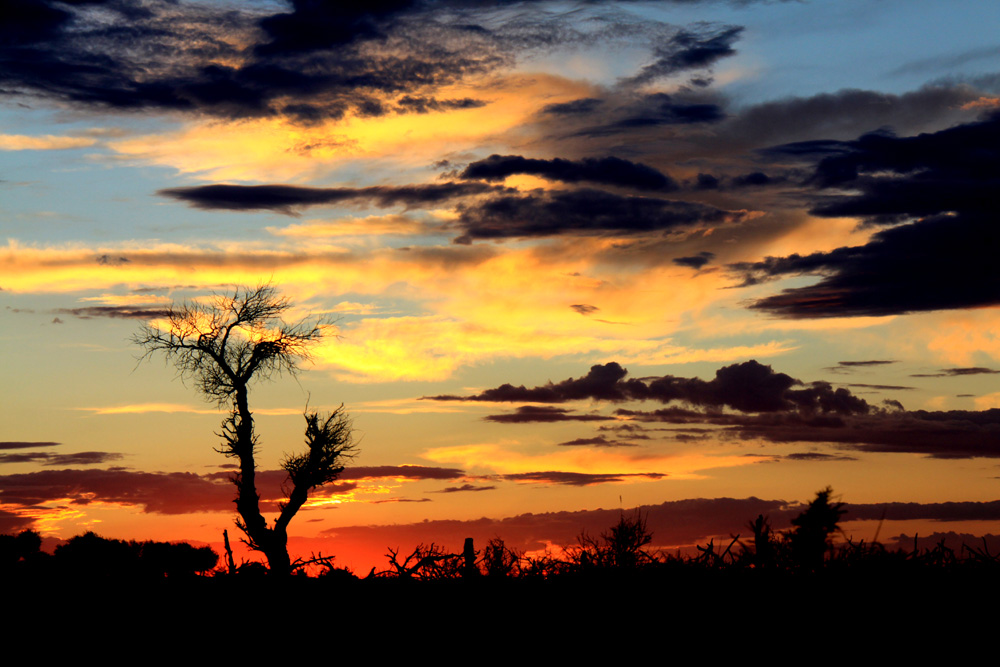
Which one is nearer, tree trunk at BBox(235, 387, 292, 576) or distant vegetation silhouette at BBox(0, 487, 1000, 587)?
distant vegetation silhouette at BBox(0, 487, 1000, 587)

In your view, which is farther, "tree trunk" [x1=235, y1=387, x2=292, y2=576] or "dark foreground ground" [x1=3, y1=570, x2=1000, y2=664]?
"tree trunk" [x1=235, y1=387, x2=292, y2=576]

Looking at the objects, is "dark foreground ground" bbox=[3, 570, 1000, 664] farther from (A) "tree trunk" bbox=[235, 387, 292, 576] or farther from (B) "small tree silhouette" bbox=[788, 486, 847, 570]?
(A) "tree trunk" bbox=[235, 387, 292, 576]

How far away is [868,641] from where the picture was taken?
4766 millimetres

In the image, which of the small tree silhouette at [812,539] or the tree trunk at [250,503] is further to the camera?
the tree trunk at [250,503]

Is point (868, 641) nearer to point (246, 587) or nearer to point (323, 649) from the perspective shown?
point (323, 649)

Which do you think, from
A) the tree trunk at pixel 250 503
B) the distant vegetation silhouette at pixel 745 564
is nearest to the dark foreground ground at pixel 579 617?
the distant vegetation silhouette at pixel 745 564

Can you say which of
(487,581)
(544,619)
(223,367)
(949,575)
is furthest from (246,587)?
(223,367)

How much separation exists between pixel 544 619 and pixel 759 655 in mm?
1320

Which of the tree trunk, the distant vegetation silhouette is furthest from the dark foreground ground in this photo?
the tree trunk

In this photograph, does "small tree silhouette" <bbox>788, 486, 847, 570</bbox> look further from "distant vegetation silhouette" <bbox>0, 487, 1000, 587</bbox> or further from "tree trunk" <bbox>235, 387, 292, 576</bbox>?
"tree trunk" <bbox>235, 387, 292, 576</bbox>

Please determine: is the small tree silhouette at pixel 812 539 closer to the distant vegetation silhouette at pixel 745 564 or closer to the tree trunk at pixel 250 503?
the distant vegetation silhouette at pixel 745 564

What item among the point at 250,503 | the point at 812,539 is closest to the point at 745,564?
the point at 812,539

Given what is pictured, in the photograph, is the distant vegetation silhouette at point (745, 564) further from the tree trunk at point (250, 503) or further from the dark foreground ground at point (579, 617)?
the tree trunk at point (250, 503)

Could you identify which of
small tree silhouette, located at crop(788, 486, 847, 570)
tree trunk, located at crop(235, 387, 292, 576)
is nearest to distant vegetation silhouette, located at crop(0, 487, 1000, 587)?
small tree silhouette, located at crop(788, 486, 847, 570)
